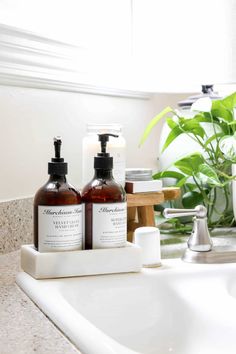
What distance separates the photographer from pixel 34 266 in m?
0.70

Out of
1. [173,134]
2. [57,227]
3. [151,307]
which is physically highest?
[173,134]

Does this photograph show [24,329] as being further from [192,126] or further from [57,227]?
[192,126]

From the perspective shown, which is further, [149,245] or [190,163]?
[190,163]

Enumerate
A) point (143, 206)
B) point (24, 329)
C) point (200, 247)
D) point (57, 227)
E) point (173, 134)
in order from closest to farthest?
point (24, 329)
point (57, 227)
point (200, 247)
point (143, 206)
point (173, 134)

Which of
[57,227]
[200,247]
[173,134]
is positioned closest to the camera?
[57,227]

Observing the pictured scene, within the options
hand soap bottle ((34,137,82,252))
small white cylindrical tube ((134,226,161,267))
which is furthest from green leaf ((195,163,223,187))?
hand soap bottle ((34,137,82,252))

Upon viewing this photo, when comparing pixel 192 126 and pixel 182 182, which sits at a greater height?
pixel 192 126

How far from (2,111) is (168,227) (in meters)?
0.44

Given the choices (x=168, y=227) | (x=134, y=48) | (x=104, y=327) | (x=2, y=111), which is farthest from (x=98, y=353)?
(x=134, y=48)

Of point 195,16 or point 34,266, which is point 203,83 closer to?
point 195,16

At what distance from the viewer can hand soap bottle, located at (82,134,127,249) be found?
2.39ft

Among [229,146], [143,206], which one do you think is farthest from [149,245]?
[229,146]

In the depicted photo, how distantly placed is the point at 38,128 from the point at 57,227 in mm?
350

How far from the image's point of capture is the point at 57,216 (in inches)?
27.5
